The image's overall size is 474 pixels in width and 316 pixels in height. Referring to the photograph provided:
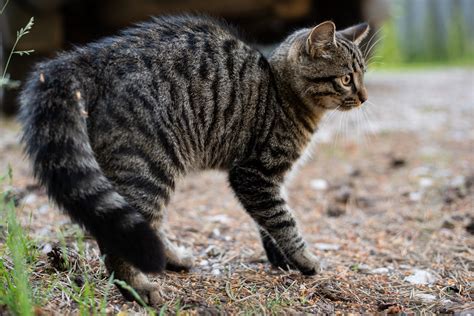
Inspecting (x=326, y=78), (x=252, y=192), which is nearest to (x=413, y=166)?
(x=326, y=78)

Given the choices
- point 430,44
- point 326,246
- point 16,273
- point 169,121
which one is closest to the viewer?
point 16,273

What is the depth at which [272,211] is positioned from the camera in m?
2.84

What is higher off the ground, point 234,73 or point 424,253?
point 234,73

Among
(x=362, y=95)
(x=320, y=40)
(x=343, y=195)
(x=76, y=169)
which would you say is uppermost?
(x=320, y=40)

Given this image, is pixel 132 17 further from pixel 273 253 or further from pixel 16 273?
pixel 16 273

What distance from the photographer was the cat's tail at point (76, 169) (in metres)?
2.00

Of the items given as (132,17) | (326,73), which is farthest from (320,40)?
(132,17)

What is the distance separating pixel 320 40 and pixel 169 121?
1.01 meters

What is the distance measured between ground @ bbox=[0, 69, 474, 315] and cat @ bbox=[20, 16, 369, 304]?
22cm

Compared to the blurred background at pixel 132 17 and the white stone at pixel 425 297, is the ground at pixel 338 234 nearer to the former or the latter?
the white stone at pixel 425 297

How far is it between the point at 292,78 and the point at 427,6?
15.8 meters

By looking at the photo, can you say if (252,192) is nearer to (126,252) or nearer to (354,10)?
(126,252)

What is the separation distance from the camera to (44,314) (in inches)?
75.5

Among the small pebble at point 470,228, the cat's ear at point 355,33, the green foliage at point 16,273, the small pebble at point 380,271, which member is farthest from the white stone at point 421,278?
the green foliage at point 16,273
